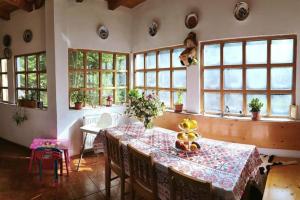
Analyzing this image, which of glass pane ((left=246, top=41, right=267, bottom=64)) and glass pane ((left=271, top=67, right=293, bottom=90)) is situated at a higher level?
glass pane ((left=246, top=41, right=267, bottom=64))

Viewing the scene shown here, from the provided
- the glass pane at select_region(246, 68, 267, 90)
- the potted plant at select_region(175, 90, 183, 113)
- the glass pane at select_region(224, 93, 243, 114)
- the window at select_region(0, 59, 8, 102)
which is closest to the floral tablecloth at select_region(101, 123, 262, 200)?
the glass pane at select_region(224, 93, 243, 114)

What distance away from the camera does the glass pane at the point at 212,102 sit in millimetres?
3491

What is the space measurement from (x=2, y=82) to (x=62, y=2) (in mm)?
2614

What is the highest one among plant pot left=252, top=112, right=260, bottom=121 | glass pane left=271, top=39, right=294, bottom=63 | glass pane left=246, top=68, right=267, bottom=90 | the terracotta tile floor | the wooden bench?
glass pane left=271, top=39, right=294, bottom=63

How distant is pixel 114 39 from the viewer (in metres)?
4.50

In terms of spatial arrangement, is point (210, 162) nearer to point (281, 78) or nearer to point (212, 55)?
point (281, 78)

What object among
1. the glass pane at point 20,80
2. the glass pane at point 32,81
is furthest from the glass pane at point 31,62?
the glass pane at point 20,80

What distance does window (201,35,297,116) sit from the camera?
9.77 feet

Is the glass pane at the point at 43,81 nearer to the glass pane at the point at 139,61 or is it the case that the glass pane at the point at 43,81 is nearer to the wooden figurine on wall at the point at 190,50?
the glass pane at the point at 139,61

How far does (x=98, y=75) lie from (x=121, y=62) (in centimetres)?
58

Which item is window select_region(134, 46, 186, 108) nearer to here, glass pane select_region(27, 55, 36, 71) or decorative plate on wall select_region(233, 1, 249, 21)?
decorative plate on wall select_region(233, 1, 249, 21)

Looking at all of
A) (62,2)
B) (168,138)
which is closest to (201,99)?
(168,138)

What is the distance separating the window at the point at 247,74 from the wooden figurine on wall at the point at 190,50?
0.13m

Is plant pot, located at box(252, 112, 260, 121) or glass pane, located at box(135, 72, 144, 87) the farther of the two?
glass pane, located at box(135, 72, 144, 87)
